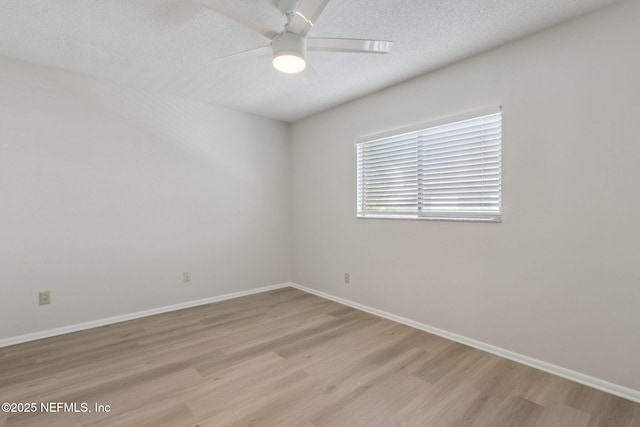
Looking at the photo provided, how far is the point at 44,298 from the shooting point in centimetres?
271

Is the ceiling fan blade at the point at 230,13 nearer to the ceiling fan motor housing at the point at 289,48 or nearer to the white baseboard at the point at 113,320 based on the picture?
the ceiling fan motor housing at the point at 289,48

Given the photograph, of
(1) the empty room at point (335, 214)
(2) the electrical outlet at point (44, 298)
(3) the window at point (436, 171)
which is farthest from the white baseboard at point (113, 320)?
(3) the window at point (436, 171)

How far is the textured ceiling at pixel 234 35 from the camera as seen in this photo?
6.26ft

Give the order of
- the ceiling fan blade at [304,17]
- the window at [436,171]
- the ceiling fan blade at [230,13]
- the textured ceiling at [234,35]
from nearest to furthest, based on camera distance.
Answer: the ceiling fan blade at [230,13] < the ceiling fan blade at [304,17] < the textured ceiling at [234,35] < the window at [436,171]

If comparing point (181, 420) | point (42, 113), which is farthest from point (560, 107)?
point (42, 113)

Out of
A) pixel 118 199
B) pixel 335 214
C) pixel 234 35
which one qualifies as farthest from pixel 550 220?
pixel 118 199

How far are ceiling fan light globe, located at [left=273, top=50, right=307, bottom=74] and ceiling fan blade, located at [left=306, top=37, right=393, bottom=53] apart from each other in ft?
0.34

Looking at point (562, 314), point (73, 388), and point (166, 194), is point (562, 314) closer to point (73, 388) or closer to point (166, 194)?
point (73, 388)

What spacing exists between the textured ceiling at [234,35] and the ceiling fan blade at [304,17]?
266 millimetres

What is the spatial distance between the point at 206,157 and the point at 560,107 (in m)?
3.54

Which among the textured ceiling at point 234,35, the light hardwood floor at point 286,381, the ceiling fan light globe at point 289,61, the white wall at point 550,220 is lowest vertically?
the light hardwood floor at point 286,381

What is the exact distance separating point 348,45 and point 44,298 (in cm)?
339

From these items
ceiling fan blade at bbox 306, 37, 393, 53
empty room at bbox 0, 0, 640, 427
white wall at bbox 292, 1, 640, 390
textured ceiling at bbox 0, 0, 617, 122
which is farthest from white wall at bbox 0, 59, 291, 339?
ceiling fan blade at bbox 306, 37, 393, 53

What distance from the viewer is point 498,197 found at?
2391 millimetres
